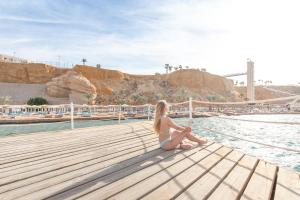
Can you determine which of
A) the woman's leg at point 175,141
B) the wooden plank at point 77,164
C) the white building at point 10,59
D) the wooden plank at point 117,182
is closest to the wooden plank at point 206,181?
the wooden plank at point 117,182

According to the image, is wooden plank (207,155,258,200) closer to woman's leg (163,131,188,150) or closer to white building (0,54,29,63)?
woman's leg (163,131,188,150)

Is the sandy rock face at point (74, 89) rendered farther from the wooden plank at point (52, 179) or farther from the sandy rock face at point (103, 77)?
the wooden plank at point (52, 179)

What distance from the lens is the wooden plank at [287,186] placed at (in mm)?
2516

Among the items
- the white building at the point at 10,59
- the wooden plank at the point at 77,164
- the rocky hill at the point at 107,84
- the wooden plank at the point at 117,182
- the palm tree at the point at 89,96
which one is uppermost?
the white building at the point at 10,59

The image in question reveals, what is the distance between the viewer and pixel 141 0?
16.8 metres

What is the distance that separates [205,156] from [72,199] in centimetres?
236

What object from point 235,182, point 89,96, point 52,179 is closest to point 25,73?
point 89,96

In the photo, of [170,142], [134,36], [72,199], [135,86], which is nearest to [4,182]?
[72,199]

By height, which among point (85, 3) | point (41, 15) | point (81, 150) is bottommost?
point (81, 150)

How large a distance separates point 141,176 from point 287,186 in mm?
1422

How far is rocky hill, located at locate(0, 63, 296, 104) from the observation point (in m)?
52.4

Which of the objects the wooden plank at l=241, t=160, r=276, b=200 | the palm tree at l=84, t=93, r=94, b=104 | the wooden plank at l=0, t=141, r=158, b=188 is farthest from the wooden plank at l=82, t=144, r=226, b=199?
the palm tree at l=84, t=93, r=94, b=104

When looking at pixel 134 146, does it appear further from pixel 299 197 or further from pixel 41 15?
pixel 41 15

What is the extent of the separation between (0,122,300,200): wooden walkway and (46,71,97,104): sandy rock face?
47469 millimetres
